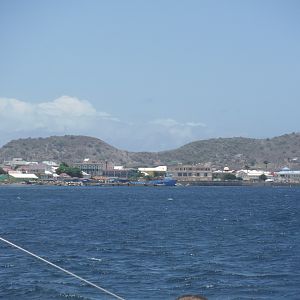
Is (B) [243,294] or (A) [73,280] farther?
(A) [73,280]

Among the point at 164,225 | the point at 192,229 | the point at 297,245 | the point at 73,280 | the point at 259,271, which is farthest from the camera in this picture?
the point at 164,225

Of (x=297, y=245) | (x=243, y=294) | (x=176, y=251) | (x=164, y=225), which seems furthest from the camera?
(x=164, y=225)

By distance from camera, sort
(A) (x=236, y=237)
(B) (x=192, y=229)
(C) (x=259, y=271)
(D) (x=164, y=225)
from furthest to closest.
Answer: (D) (x=164, y=225), (B) (x=192, y=229), (A) (x=236, y=237), (C) (x=259, y=271)

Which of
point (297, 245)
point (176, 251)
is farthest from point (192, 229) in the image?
point (176, 251)

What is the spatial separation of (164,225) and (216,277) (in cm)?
3195

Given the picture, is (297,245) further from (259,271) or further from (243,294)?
(243,294)

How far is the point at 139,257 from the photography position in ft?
135

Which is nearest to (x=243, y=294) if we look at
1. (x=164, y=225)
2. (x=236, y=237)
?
(x=236, y=237)

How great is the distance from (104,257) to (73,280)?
7696 mm

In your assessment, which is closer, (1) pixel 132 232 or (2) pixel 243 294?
(2) pixel 243 294

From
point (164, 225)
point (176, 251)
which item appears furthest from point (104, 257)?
point (164, 225)

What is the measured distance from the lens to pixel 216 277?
34406mm

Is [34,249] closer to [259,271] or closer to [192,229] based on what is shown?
[259,271]

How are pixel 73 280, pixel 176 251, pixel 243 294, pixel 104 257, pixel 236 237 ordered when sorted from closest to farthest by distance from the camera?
pixel 243 294 → pixel 73 280 → pixel 104 257 → pixel 176 251 → pixel 236 237
